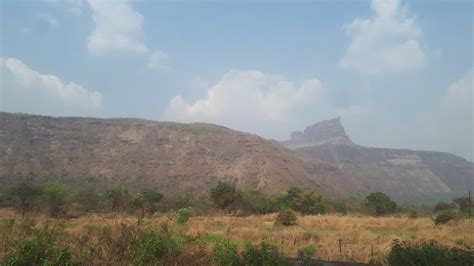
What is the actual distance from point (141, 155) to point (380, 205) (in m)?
61.2

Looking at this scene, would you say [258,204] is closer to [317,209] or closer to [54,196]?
[317,209]

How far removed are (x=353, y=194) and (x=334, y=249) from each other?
4321 inches

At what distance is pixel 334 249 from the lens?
16.2 metres

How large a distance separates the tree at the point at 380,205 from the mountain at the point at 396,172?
7171cm

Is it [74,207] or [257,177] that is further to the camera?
[257,177]

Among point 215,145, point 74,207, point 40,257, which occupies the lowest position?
point 74,207

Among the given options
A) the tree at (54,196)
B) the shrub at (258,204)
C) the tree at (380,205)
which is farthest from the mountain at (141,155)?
the tree at (380,205)

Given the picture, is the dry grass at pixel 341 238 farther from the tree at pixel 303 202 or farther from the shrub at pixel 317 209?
the tree at pixel 303 202

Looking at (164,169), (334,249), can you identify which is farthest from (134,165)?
(334,249)

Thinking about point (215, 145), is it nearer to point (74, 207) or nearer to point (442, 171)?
point (74, 207)

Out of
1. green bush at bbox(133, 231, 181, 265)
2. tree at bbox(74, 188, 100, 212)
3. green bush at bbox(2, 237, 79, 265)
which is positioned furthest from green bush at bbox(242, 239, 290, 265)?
tree at bbox(74, 188, 100, 212)

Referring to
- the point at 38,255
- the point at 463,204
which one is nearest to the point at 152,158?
the point at 463,204

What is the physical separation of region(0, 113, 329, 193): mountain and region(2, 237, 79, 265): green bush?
219 feet

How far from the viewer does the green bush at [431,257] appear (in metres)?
8.91
